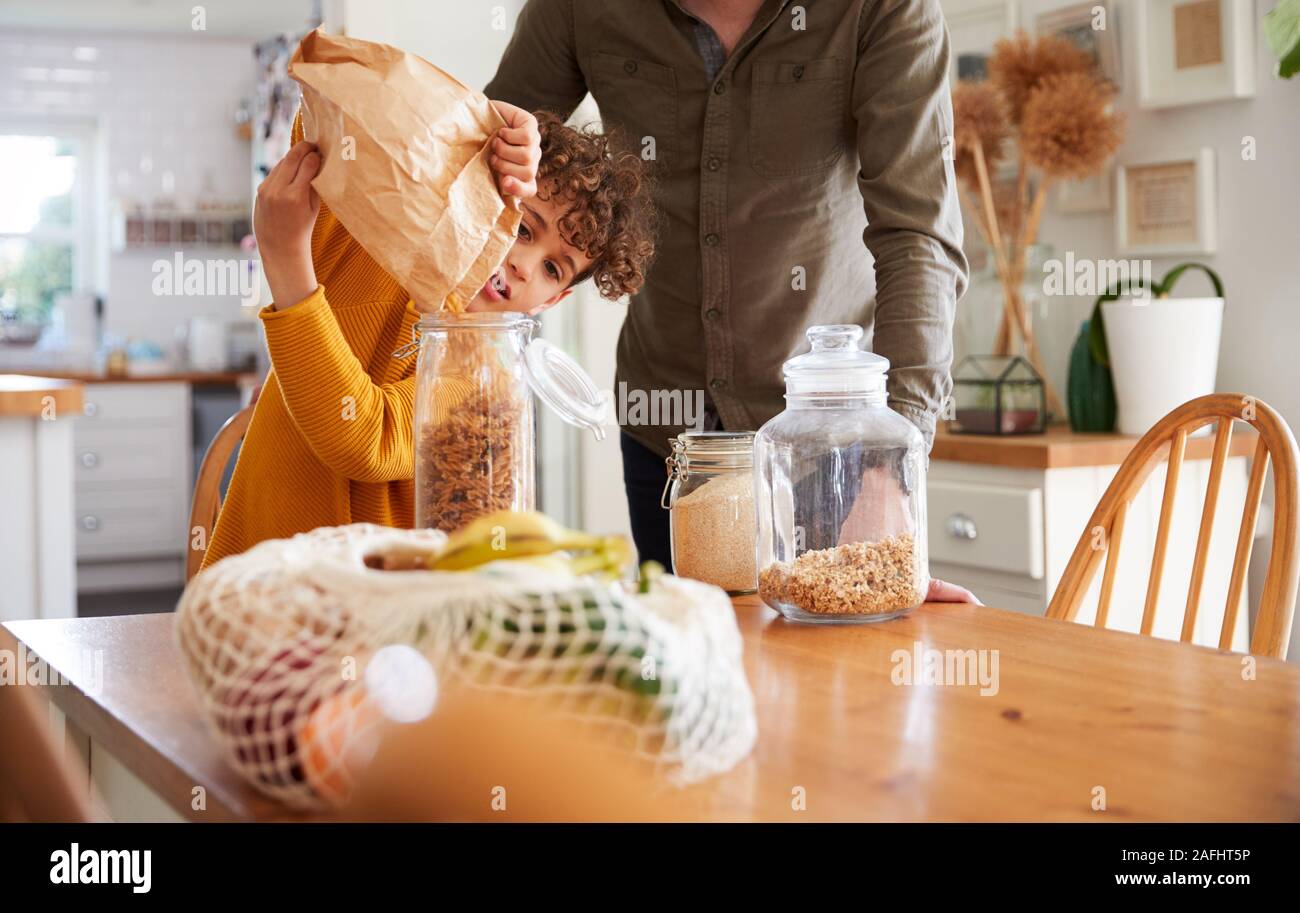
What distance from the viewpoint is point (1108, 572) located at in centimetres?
110

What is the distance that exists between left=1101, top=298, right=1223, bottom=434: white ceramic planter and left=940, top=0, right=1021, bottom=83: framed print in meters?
0.70

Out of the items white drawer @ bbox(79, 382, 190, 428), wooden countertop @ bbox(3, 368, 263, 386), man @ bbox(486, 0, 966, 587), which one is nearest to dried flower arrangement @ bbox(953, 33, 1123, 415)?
man @ bbox(486, 0, 966, 587)

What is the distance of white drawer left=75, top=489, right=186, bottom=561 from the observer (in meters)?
5.00

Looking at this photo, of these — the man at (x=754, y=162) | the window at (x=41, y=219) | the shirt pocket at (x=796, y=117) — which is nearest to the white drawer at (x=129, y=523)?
the window at (x=41, y=219)

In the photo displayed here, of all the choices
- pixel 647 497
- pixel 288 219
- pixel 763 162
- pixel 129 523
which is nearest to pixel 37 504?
pixel 647 497

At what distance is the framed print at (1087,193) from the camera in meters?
2.44

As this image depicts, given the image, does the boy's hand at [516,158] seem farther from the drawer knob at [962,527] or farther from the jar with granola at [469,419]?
the drawer knob at [962,527]

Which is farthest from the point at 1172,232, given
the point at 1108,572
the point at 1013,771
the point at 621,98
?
the point at 1013,771

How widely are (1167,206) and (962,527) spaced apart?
709 millimetres

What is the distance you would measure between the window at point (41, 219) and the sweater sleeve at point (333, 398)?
5.22 meters

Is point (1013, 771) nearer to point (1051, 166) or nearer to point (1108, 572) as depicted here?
point (1108, 572)

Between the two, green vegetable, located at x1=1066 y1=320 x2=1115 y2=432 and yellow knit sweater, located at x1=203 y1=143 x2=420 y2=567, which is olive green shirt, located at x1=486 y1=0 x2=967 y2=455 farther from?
green vegetable, located at x1=1066 y1=320 x2=1115 y2=432

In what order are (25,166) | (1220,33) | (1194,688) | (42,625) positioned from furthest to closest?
(25,166), (1220,33), (42,625), (1194,688)

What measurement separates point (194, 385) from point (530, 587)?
16.0 feet
